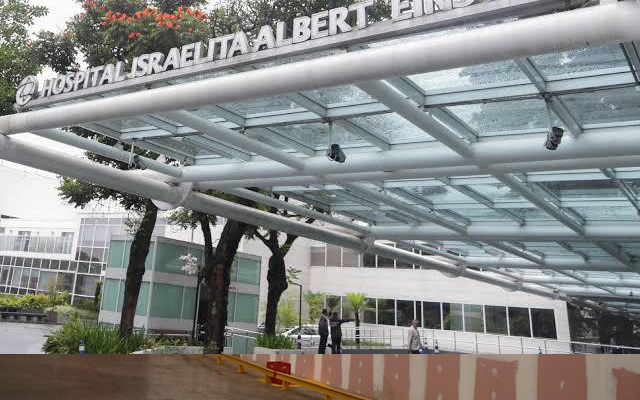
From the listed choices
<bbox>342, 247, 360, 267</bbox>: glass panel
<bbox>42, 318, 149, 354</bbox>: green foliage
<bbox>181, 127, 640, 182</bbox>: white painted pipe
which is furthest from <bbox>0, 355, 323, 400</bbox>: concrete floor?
<bbox>342, 247, 360, 267</bbox>: glass panel

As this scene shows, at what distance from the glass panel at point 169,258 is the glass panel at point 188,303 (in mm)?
785

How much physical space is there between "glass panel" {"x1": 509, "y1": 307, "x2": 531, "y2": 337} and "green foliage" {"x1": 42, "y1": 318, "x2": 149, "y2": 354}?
2704 centimetres

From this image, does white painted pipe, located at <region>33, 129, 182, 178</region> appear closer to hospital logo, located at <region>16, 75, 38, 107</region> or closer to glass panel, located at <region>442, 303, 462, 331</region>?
hospital logo, located at <region>16, 75, 38, 107</region>

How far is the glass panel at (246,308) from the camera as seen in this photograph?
23422mm

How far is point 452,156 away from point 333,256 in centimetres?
3694

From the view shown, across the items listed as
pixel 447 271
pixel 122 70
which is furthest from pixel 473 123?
pixel 447 271

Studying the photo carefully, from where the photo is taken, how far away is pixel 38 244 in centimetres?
4766

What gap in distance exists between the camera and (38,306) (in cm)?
3753

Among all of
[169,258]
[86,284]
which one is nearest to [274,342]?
[169,258]

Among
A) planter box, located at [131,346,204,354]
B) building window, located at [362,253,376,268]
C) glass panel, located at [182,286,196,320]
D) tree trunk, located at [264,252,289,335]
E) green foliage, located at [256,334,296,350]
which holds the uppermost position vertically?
building window, located at [362,253,376,268]

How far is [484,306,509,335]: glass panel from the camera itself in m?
34.5

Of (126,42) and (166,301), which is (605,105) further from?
(166,301)

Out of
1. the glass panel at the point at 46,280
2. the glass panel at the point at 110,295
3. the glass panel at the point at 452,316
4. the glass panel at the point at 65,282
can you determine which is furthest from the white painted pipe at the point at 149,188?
the glass panel at the point at 46,280

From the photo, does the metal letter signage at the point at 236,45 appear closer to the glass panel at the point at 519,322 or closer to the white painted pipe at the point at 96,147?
the white painted pipe at the point at 96,147
